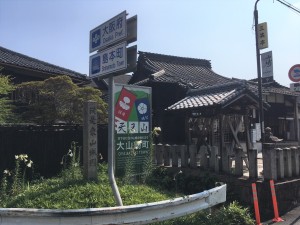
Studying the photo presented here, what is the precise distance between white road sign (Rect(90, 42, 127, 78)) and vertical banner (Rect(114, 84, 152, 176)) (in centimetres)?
307

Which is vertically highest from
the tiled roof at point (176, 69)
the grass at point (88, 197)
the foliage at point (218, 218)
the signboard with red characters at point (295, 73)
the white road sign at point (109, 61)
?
the tiled roof at point (176, 69)

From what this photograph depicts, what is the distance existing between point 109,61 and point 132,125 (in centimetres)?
379

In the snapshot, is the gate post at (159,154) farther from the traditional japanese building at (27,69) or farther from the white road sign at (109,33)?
the traditional japanese building at (27,69)

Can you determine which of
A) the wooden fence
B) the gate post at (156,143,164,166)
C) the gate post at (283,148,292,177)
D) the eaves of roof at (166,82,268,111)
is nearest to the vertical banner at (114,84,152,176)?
the gate post at (156,143,164,166)

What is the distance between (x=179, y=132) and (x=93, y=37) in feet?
37.5

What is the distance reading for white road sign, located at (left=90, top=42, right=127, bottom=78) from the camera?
18.6 feet

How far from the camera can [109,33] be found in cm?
601

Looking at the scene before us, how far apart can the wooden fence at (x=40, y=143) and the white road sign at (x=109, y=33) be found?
441 centimetres

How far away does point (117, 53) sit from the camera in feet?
18.9

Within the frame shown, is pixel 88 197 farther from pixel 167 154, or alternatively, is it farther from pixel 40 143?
pixel 167 154

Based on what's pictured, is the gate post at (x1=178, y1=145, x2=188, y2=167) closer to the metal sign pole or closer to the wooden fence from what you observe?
the wooden fence

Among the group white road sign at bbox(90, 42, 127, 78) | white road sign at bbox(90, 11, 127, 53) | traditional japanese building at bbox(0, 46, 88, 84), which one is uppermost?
traditional japanese building at bbox(0, 46, 88, 84)

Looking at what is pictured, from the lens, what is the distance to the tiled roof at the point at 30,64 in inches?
602

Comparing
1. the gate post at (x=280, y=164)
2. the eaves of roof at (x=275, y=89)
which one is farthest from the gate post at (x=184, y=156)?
the eaves of roof at (x=275, y=89)
